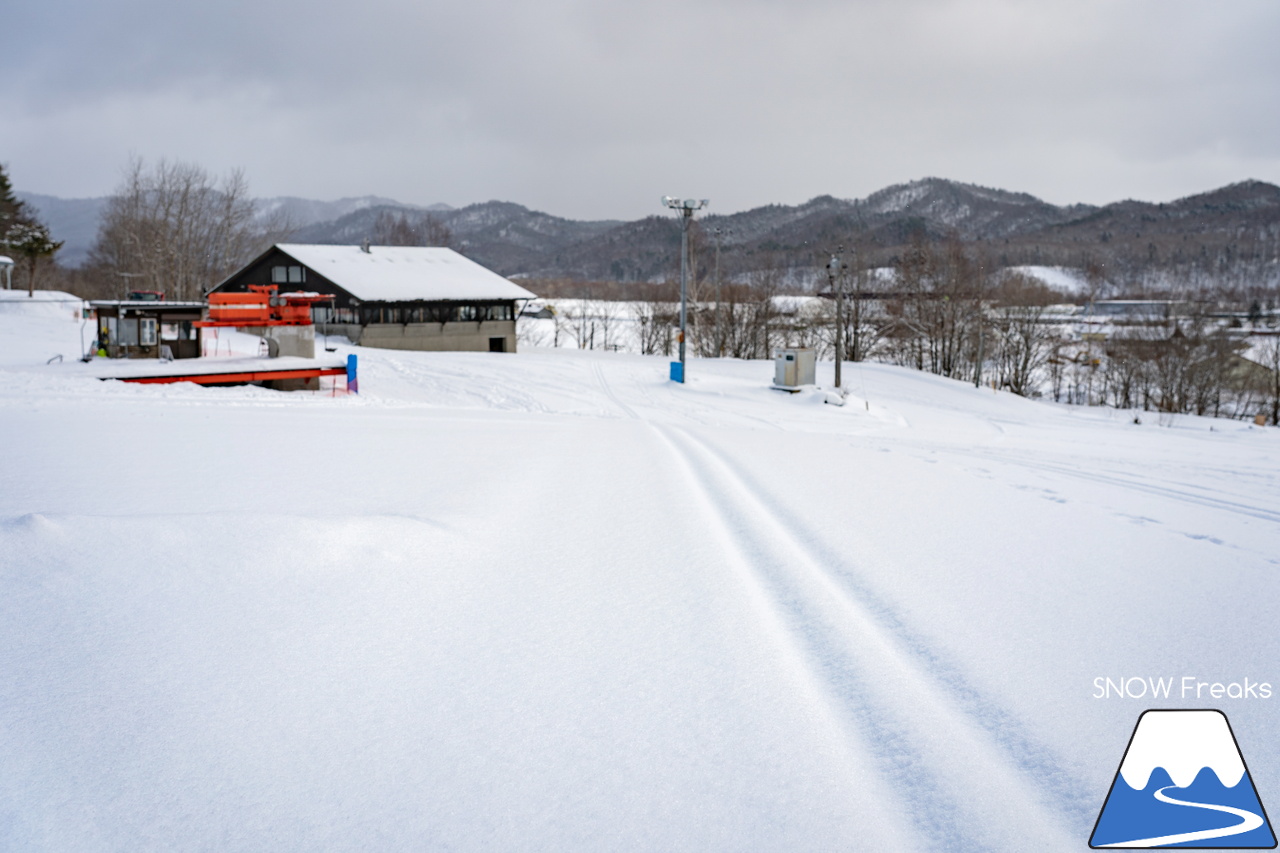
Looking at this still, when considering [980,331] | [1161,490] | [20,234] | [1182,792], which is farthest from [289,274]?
[1182,792]

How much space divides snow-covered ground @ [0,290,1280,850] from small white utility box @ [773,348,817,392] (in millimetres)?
15504

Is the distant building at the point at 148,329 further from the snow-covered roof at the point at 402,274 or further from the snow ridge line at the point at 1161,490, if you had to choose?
the snow ridge line at the point at 1161,490

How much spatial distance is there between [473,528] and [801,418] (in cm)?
1489

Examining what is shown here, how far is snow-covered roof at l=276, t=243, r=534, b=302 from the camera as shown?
122 ft

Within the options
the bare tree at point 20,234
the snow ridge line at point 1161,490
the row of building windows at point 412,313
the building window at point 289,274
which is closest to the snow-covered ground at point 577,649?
the snow ridge line at point 1161,490

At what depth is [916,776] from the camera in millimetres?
2967

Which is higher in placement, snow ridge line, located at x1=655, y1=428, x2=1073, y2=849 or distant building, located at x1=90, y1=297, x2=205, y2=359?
distant building, located at x1=90, y1=297, x2=205, y2=359

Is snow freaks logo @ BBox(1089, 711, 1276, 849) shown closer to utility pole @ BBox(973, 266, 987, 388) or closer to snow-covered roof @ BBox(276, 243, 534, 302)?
snow-covered roof @ BBox(276, 243, 534, 302)

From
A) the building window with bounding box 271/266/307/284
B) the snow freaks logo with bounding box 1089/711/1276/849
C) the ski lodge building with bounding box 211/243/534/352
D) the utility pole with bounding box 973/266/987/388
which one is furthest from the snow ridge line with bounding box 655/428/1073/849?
the building window with bounding box 271/266/307/284

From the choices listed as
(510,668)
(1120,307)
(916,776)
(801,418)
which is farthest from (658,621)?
(1120,307)

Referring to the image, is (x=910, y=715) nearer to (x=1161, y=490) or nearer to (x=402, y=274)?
(x=1161, y=490)

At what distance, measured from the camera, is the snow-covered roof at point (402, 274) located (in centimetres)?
3719

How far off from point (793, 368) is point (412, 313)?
22.6 metres

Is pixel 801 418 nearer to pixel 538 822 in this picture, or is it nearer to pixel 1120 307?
pixel 538 822
